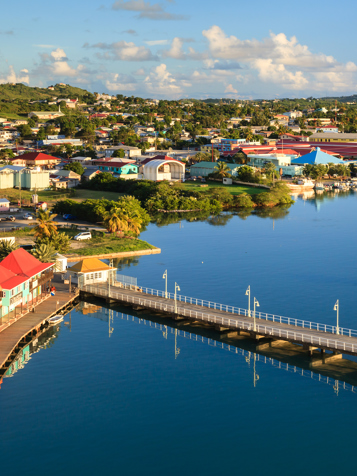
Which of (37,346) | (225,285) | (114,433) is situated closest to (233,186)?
(225,285)

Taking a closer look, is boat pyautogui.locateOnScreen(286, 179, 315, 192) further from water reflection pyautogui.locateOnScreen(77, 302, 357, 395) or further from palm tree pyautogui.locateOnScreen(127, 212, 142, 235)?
water reflection pyautogui.locateOnScreen(77, 302, 357, 395)

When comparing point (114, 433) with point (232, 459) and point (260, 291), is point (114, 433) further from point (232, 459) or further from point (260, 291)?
point (260, 291)

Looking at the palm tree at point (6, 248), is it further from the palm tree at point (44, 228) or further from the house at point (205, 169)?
the house at point (205, 169)

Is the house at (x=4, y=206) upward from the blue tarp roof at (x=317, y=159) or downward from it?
downward

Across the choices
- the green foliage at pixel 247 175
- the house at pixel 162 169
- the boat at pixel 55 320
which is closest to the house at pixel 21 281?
the boat at pixel 55 320

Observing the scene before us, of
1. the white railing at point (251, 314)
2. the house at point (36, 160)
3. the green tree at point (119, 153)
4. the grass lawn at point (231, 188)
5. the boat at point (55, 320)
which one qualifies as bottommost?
the boat at point (55, 320)

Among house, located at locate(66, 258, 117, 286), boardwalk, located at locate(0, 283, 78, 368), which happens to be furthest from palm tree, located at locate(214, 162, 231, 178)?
boardwalk, located at locate(0, 283, 78, 368)
